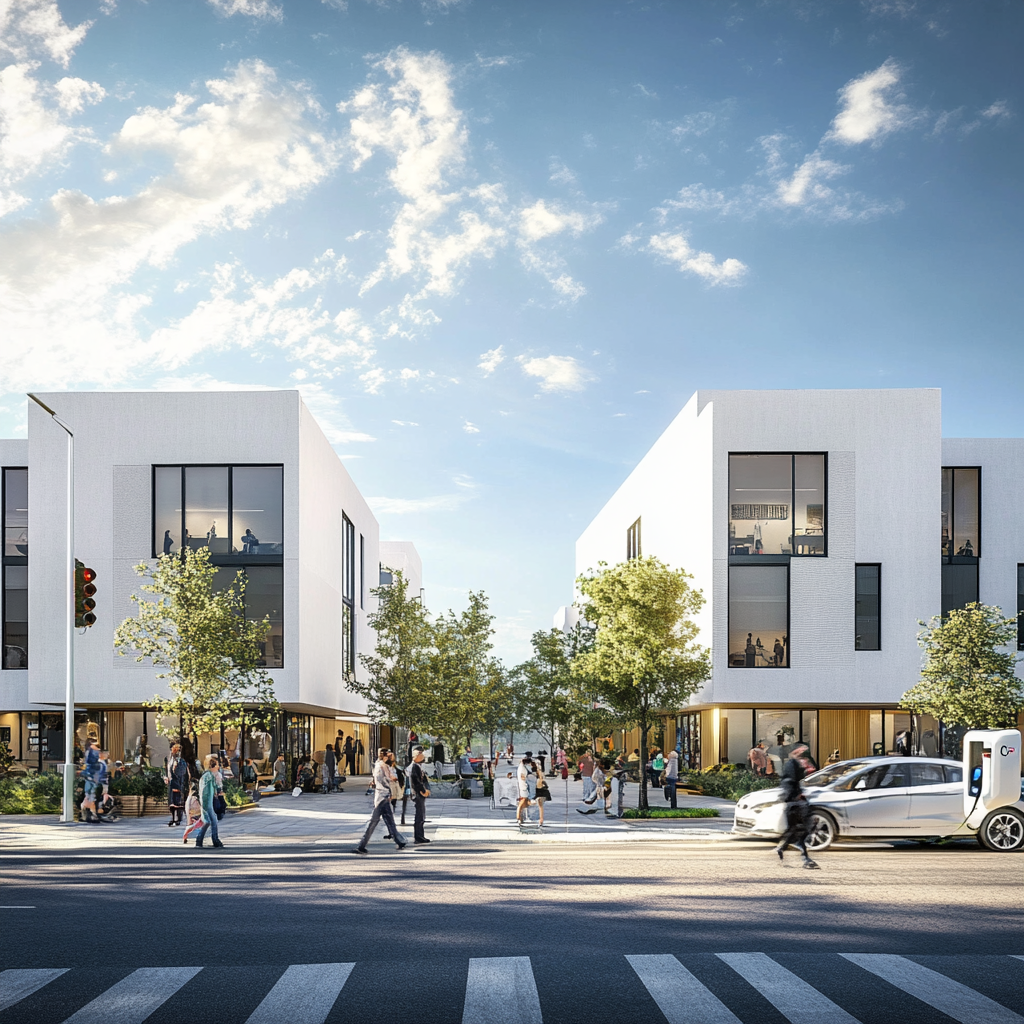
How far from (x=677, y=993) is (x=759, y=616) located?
28.1m

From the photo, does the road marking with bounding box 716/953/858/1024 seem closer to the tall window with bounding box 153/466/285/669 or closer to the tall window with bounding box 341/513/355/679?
the tall window with bounding box 153/466/285/669

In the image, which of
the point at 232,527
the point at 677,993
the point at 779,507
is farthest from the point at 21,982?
the point at 779,507

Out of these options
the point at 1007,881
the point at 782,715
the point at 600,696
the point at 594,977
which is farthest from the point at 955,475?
the point at 594,977

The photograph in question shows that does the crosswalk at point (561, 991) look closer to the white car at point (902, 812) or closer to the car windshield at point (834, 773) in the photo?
the white car at point (902, 812)

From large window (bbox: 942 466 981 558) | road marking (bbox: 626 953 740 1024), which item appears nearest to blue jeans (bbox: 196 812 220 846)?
road marking (bbox: 626 953 740 1024)

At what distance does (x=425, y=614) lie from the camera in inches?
1563

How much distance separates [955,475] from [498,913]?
32613 millimetres

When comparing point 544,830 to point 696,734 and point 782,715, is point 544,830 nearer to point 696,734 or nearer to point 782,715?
point 782,715

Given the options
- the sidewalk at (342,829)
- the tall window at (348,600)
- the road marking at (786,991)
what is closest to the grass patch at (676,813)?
the sidewalk at (342,829)

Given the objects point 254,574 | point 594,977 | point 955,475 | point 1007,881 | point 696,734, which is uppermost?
point 955,475

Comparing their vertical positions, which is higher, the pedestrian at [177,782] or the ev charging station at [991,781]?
the ev charging station at [991,781]

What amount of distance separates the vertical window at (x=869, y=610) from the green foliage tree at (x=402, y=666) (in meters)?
14.7

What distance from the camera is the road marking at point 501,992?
7559 millimetres

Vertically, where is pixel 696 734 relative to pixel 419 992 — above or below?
below
